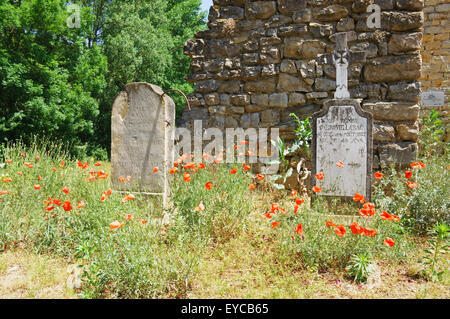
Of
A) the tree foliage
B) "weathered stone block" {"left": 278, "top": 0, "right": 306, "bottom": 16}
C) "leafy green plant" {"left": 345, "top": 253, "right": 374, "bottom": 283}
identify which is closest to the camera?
"leafy green plant" {"left": 345, "top": 253, "right": 374, "bottom": 283}

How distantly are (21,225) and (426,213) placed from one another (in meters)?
4.23

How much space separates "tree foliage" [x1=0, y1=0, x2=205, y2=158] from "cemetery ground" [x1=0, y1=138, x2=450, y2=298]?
23.0 ft

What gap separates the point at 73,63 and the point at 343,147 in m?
10.5

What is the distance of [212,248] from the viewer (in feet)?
10.2

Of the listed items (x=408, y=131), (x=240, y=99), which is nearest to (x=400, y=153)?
(x=408, y=131)

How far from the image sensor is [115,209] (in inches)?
122

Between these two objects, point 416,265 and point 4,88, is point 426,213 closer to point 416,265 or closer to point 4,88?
point 416,265

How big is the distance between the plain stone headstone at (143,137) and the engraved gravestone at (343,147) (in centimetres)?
193

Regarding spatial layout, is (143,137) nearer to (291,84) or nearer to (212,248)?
(212,248)

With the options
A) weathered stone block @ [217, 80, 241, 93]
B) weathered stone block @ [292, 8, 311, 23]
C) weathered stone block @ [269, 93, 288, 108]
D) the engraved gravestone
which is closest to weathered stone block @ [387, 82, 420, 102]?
the engraved gravestone

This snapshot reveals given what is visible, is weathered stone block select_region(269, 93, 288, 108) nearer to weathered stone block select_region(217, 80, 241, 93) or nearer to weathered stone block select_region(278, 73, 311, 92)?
weathered stone block select_region(278, 73, 311, 92)

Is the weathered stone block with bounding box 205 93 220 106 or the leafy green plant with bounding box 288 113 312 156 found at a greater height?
the weathered stone block with bounding box 205 93 220 106

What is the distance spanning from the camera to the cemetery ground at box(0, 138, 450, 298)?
2.39 meters
